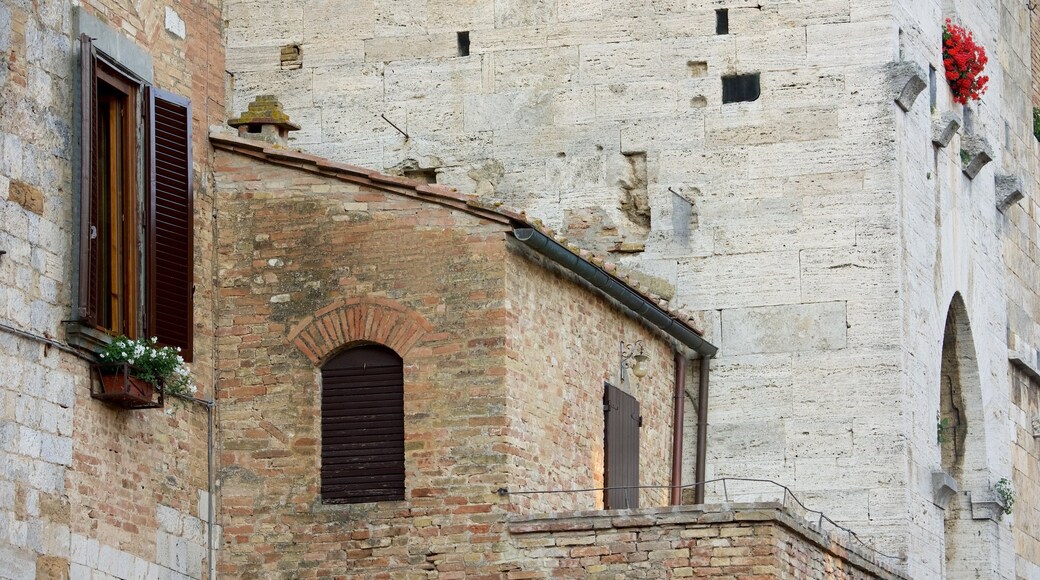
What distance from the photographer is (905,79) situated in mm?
22812

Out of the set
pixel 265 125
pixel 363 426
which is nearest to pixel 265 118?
pixel 265 125

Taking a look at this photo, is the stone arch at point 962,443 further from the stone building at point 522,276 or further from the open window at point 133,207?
the open window at point 133,207

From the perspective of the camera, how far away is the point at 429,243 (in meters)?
18.7

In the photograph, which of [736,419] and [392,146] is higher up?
[392,146]

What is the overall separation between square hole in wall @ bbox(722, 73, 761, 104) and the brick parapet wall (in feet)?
20.1

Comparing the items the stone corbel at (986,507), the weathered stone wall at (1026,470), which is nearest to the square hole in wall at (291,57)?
the stone corbel at (986,507)

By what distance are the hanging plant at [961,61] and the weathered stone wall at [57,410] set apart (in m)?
10.1

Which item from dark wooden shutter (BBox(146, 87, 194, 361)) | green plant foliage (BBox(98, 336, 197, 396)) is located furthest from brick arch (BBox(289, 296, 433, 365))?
green plant foliage (BBox(98, 336, 197, 396))

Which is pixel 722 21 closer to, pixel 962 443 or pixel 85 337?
pixel 962 443

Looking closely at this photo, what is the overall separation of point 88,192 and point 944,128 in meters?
10.7

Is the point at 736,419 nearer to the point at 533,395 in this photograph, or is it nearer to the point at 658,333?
Answer: the point at 658,333

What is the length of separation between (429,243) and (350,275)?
0.68 metres

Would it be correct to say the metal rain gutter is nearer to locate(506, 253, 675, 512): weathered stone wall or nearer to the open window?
locate(506, 253, 675, 512): weathered stone wall

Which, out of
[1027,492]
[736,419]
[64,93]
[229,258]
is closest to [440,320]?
[229,258]
